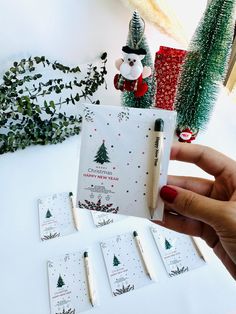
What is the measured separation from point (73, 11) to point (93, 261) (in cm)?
60

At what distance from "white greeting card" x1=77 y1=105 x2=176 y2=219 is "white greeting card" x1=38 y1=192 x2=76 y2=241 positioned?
0.60 ft

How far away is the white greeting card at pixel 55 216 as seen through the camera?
619 millimetres

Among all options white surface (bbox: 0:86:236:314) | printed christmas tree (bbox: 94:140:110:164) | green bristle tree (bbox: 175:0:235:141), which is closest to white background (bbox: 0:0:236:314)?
white surface (bbox: 0:86:236:314)

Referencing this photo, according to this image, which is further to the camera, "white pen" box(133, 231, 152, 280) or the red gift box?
the red gift box

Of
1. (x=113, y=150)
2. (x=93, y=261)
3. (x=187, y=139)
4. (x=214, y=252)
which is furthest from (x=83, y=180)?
(x=187, y=139)

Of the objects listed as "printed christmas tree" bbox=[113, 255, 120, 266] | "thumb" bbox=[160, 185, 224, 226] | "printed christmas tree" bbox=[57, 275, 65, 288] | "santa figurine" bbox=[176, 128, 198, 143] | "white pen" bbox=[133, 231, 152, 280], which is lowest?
"printed christmas tree" bbox=[57, 275, 65, 288]

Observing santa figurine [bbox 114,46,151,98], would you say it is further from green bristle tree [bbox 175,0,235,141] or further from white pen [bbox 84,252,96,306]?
white pen [bbox 84,252,96,306]

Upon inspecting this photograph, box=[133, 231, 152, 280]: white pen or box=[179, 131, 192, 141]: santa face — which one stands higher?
box=[179, 131, 192, 141]: santa face

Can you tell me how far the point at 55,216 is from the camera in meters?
0.64

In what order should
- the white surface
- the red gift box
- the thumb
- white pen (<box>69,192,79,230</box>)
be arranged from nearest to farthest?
the thumb, the white surface, white pen (<box>69,192,79,230</box>), the red gift box

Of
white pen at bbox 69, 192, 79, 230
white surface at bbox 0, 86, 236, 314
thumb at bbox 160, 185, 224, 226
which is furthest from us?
white pen at bbox 69, 192, 79, 230

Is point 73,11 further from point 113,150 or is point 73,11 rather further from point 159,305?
point 159,305

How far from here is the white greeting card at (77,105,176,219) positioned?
46 centimetres

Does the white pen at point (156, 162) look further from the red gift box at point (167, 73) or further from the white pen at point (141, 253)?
the red gift box at point (167, 73)
